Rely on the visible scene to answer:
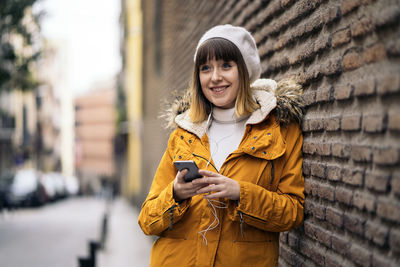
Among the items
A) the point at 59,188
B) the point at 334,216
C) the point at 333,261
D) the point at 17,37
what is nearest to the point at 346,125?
the point at 334,216

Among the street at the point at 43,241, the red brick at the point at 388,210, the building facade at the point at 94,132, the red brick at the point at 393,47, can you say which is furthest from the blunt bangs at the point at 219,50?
the building facade at the point at 94,132

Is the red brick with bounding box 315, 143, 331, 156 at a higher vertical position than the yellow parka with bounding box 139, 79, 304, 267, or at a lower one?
higher

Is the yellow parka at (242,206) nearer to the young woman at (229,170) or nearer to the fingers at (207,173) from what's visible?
the young woman at (229,170)

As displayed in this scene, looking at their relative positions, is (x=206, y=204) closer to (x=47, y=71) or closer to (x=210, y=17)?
(x=210, y=17)

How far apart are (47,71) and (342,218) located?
65.9 m

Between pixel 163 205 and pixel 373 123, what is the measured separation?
113 centimetres

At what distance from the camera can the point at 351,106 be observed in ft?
7.63

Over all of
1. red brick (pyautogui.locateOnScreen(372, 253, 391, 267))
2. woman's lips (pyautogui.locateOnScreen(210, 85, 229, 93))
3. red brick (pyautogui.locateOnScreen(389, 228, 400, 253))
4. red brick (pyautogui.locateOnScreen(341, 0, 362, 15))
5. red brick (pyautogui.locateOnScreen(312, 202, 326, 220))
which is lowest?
red brick (pyautogui.locateOnScreen(372, 253, 391, 267))

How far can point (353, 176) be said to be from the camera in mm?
2268

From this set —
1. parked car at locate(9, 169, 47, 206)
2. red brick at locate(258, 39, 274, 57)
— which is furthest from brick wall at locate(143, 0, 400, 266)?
parked car at locate(9, 169, 47, 206)

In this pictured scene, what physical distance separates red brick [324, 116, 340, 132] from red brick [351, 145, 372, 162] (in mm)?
233

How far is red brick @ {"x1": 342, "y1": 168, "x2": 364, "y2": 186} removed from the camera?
2.19m

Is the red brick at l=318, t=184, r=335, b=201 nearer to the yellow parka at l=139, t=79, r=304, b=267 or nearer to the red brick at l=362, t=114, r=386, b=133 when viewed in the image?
the yellow parka at l=139, t=79, r=304, b=267

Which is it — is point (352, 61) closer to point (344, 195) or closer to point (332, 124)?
point (332, 124)
